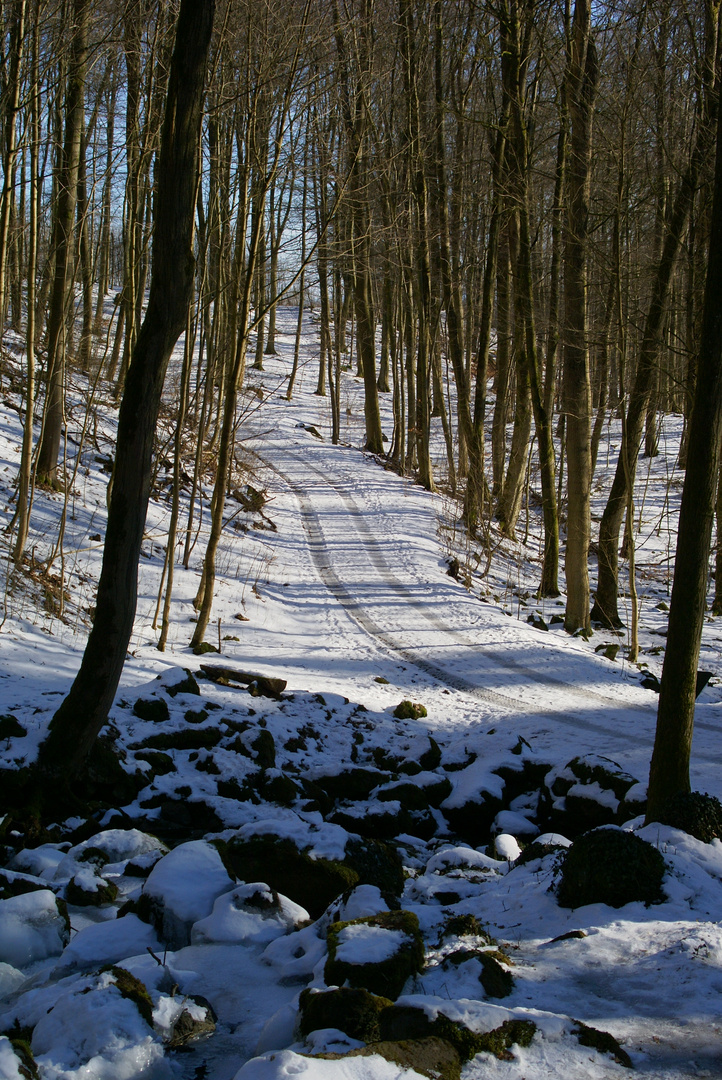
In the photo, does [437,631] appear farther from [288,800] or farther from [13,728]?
[13,728]

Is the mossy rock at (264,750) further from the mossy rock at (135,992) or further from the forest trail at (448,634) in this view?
the mossy rock at (135,992)

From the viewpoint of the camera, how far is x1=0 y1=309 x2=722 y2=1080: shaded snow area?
332cm

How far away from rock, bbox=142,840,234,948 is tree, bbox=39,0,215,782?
1760 millimetres

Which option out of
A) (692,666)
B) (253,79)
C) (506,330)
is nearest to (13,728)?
(692,666)

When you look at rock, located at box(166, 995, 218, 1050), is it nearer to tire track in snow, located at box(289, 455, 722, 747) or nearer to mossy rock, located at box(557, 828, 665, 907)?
mossy rock, located at box(557, 828, 665, 907)

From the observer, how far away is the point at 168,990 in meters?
3.88

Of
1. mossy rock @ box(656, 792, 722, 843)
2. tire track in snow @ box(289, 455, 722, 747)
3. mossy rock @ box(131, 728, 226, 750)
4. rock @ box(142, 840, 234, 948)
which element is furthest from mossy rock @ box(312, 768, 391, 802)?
mossy rock @ box(656, 792, 722, 843)

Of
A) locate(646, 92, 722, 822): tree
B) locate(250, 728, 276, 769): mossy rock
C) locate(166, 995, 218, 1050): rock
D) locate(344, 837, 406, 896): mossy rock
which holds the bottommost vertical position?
locate(250, 728, 276, 769): mossy rock

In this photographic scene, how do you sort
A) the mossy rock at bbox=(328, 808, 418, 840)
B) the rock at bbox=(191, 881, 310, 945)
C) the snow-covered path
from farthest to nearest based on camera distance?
the snow-covered path
the mossy rock at bbox=(328, 808, 418, 840)
the rock at bbox=(191, 881, 310, 945)

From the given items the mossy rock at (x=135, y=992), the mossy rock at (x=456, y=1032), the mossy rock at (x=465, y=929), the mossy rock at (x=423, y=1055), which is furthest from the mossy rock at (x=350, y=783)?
the mossy rock at (x=423, y=1055)

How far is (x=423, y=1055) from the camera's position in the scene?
2.95m

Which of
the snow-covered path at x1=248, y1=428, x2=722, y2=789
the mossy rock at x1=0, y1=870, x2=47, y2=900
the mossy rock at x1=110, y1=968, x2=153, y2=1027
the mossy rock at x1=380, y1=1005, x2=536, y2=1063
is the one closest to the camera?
the mossy rock at x1=380, y1=1005, x2=536, y2=1063

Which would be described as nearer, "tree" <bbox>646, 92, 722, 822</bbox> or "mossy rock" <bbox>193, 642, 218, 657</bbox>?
"tree" <bbox>646, 92, 722, 822</bbox>

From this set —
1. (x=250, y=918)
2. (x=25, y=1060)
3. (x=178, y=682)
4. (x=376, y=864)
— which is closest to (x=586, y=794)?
(x=376, y=864)
